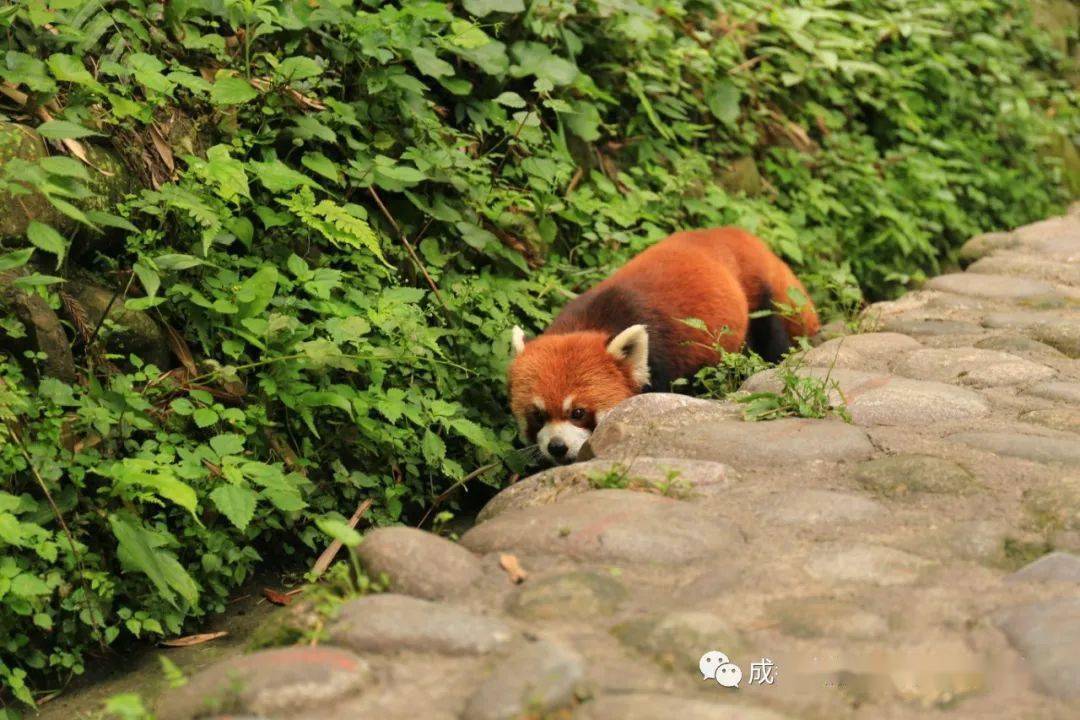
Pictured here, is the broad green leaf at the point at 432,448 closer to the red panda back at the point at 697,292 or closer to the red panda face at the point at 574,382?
the red panda face at the point at 574,382

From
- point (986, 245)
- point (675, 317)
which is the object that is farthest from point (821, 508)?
point (986, 245)

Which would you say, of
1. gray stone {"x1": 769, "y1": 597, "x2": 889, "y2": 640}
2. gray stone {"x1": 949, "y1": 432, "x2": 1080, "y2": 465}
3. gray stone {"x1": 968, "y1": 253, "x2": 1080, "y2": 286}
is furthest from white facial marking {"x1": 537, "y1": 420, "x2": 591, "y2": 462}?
gray stone {"x1": 968, "y1": 253, "x2": 1080, "y2": 286}

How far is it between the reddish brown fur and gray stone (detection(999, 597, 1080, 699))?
211 cm

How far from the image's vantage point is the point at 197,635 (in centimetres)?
338

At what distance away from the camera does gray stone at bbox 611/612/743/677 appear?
1934 mm

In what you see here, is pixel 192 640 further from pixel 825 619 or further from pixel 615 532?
pixel 825 619

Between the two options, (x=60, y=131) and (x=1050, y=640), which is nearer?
(x=1050, y=640)

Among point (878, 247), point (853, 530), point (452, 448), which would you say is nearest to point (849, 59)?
point (878, 247)

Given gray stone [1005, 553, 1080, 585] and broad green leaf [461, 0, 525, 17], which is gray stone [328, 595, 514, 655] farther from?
broad green leaf [461, 0, 525, 17]

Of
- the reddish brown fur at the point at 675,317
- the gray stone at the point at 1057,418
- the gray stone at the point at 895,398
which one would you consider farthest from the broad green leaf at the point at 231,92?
the gray stone at the point at 1057,418

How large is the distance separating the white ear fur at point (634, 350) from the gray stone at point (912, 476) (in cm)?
136

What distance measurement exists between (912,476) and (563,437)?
1.56 m

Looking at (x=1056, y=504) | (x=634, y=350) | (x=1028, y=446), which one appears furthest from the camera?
(x=634, y=350)

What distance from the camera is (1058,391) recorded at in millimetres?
3549
